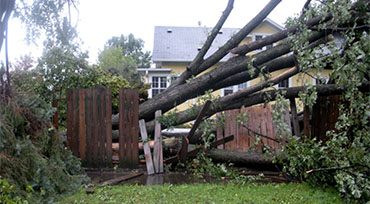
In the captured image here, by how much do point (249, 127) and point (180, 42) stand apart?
15483 mm

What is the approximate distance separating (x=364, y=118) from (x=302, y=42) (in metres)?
1.41

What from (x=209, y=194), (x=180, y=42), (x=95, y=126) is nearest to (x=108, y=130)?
(x=95, y=126)

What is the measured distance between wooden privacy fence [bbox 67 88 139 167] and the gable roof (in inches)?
503

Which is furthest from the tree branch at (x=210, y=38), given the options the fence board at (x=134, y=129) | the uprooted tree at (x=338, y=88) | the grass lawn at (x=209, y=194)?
the grass lawn at (x=209, y=194)

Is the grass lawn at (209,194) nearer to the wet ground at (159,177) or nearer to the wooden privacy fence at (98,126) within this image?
the wet ground at (159,177)

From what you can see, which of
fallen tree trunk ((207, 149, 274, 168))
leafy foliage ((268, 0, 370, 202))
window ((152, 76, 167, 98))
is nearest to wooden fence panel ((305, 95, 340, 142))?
fallen tree trunk ((207, 149, 274, 168))

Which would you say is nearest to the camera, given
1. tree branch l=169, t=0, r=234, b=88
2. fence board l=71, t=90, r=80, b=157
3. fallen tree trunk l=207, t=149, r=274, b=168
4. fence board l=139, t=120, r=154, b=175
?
fallen tree trunk l=207, t=149, r=274, b=168

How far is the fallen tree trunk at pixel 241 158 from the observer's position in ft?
21.0

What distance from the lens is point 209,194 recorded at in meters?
A: 4.77

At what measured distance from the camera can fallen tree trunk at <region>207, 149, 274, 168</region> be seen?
641cm

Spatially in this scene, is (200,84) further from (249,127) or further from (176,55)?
(176,55)

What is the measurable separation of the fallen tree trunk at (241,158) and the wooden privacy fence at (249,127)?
1.50 ft

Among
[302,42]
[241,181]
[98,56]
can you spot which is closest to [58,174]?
[241,181]

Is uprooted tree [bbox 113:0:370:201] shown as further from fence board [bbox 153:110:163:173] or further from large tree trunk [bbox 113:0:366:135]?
fence board [bbox 153:110:163:173]
